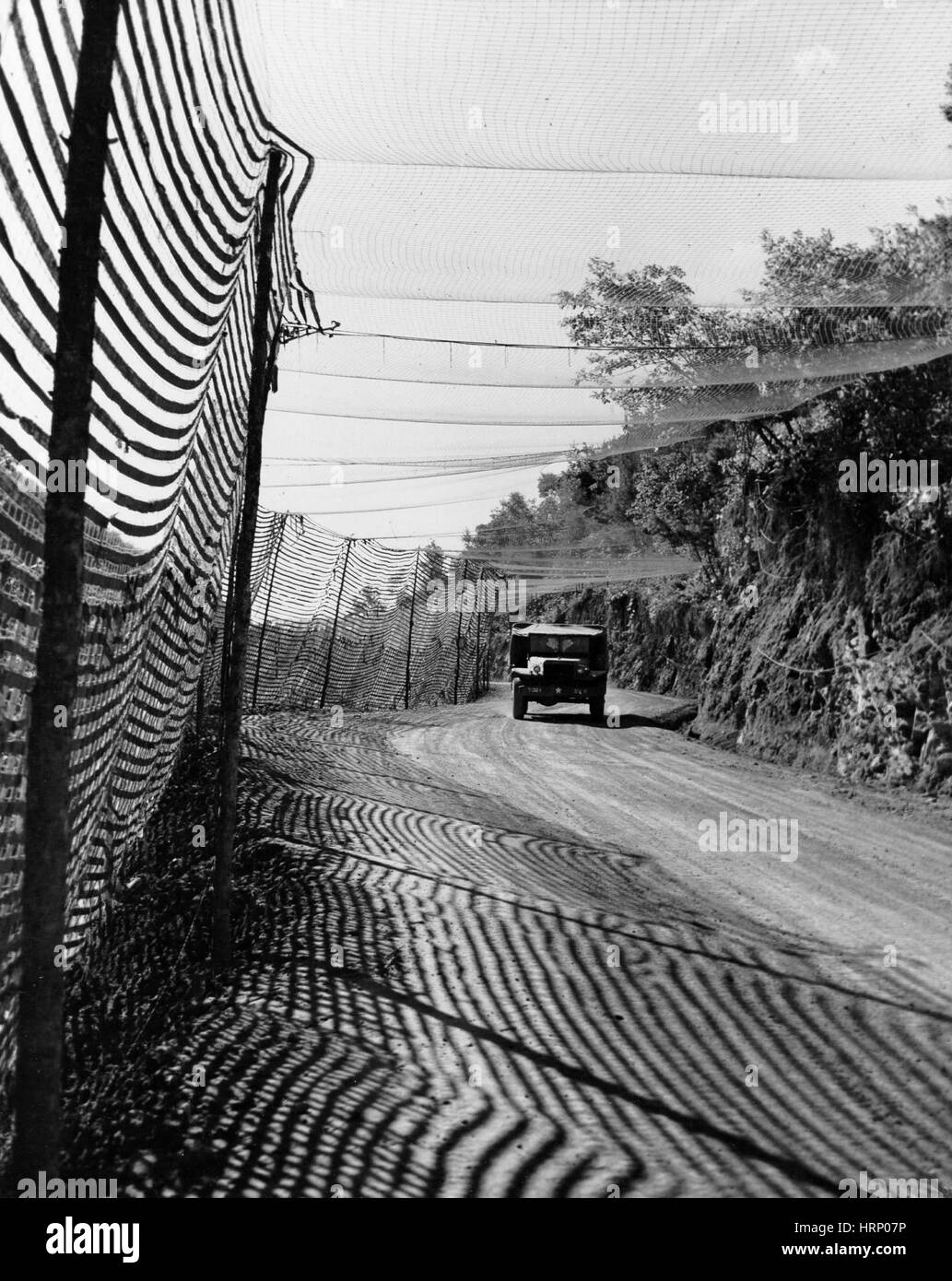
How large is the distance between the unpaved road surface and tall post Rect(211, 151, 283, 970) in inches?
17.0

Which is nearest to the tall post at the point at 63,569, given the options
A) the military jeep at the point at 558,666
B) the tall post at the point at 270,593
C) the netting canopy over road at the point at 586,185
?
the netting canopy over road at the point at 586,185

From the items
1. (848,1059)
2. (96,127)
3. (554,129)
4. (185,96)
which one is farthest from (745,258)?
(96,127)

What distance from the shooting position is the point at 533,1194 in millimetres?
3383

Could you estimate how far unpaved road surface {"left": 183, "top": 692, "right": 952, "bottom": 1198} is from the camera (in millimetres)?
3600

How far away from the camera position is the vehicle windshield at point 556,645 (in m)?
19.4

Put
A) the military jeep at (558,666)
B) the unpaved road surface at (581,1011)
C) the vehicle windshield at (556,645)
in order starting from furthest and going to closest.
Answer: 1. the vehicle windshield at (556,645)
2. the military jeep at (558,666)
3. the unpaved road surface at (581,1011)

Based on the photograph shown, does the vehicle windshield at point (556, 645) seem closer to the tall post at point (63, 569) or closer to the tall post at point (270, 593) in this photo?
the tall post at point (270, 593)

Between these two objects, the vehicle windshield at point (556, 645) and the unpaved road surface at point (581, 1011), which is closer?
the unpaved road surface at point (581, 1011)

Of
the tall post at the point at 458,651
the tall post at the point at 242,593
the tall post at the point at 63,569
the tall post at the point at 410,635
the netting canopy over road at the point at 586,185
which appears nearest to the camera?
the tall post at the point at 63,569

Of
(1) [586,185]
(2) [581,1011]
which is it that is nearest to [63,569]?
(2) [581,1011]

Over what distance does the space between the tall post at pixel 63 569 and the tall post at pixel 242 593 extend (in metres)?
2.98

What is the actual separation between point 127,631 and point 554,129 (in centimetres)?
332

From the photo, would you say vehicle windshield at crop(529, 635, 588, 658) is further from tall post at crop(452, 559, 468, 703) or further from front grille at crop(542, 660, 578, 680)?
tall post at crop(452, 559, 468, 703)

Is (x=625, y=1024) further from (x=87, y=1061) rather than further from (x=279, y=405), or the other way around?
(x=279, y=405)
